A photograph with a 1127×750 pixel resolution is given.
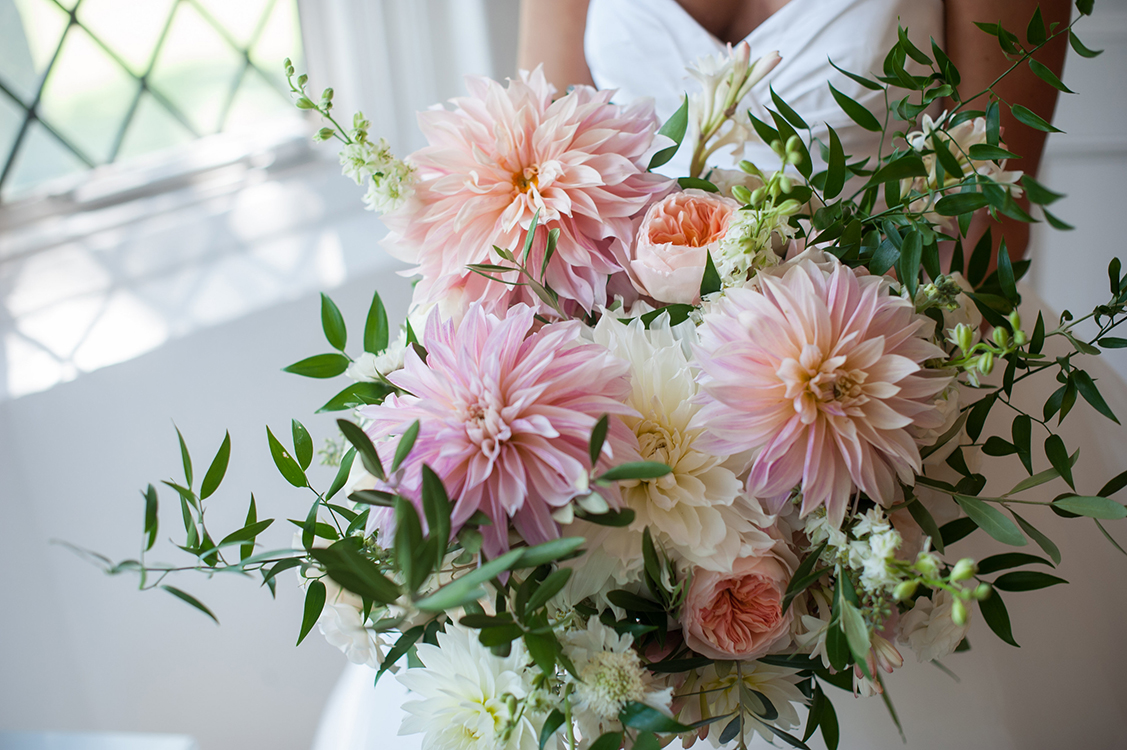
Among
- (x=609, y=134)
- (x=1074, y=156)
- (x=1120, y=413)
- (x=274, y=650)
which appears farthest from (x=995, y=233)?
(x=274, y=650)

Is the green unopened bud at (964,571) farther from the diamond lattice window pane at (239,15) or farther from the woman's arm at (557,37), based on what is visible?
the diamond lattice window pane at (239,15)

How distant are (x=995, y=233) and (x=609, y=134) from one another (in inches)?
23.7

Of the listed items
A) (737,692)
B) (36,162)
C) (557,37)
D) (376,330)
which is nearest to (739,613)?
(737,692)

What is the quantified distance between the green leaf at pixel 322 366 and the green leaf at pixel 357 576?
0.57 feet

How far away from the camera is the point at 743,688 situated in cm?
39

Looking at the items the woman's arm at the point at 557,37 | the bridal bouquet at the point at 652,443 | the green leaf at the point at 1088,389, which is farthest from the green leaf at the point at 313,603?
the woman's arm at the point at 557,37

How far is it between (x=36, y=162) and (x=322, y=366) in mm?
1010

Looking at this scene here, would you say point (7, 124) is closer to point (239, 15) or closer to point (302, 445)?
point (239, 15)

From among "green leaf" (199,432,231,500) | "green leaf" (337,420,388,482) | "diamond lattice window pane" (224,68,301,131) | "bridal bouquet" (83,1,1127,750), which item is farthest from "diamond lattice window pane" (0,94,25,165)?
"green leaf" (337,420,388,482)

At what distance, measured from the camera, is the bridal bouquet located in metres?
0.33

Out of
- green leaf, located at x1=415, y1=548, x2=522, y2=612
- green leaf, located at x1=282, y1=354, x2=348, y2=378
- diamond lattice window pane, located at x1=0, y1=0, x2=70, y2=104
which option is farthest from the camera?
diamond lattice window pane, located at x1=0, y1=0, x2=70, y2=104

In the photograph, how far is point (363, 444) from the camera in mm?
312

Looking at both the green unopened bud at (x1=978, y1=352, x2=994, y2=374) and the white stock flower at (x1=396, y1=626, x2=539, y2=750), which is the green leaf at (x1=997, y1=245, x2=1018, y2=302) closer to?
the green unopened bud at (x1=978, y1=352, x2=994, y2=374)

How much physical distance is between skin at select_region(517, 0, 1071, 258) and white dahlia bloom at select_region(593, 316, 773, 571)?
0.49m
